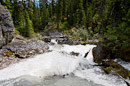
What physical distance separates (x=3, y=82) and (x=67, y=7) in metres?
38.5

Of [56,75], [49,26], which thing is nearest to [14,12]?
[49,26]

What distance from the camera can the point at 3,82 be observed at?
18.1ft

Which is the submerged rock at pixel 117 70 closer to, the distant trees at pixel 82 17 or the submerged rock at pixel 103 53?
the submerged rock at pixel 103 53

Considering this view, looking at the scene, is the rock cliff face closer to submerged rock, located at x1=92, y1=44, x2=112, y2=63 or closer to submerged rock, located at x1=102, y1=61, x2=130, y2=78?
submerged rock, located at x1=92, y1=44, x2=112, y2=63

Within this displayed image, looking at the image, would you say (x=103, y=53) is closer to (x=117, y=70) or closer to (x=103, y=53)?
(x=103, y=53)

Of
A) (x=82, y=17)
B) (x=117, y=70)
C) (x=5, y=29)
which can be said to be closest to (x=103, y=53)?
(x=117, y=70)

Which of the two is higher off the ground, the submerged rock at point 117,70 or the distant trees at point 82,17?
the distant trees at point 82,17

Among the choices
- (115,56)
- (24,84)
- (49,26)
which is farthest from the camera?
(49,26)

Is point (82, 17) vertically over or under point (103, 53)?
over

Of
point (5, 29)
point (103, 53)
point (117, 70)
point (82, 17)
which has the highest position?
point (82, 17)

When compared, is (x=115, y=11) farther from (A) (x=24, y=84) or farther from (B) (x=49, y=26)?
(B) (x=49, y=26)

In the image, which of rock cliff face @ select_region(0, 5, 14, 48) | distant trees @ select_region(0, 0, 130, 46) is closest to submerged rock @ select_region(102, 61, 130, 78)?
distant trees @ select_region(0, 0, 130, 46)

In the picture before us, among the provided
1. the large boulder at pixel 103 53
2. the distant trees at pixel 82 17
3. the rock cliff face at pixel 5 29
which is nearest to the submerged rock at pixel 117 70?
the large boulder at pixel 103 53

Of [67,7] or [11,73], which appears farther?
[67,7]
